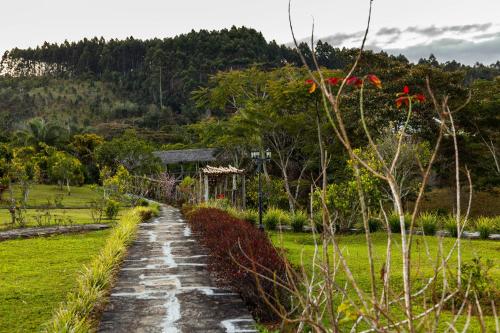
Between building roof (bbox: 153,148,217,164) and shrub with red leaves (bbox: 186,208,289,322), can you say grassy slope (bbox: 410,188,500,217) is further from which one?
building roof (bbox: 153,148,217,164)

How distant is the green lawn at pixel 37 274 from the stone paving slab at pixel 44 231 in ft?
3.12

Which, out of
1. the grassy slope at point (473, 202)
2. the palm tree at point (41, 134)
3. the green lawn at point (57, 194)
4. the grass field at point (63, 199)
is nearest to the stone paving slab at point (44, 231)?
the grass field at point (63, 199)

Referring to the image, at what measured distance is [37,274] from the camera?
10.3 m

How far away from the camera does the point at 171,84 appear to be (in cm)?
10031

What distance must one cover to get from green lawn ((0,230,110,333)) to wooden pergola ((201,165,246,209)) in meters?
10.9

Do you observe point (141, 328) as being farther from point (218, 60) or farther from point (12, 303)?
point (218, 60)

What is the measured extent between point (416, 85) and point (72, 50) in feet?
387

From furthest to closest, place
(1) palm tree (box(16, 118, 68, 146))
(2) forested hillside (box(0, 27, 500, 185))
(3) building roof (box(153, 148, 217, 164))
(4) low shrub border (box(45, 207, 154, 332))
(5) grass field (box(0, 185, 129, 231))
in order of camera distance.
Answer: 1. (3) building roof (box(153, 148, 217, 164))
2. (1) palm tree (box(16, 118, 68, 146))
3. (5) grass field (box(0, 185, 129, 231))
4. (2) forested hillside (box(0, 27, 500, 185))
5. (4) low shrub border (box(45, 207, 154, 332))

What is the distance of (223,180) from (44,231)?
14740 millimetres

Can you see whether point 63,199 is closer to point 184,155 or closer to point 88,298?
point 184,155

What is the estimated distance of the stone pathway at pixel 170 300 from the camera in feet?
20.8

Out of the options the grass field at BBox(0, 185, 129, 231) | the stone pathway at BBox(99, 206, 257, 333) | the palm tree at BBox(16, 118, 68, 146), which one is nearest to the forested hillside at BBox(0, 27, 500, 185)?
the palm tree at BBox(16, 118, 68, 146)

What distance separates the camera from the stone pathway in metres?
6.33

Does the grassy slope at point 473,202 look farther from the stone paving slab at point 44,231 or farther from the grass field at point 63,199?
the grass field at point 63,199
